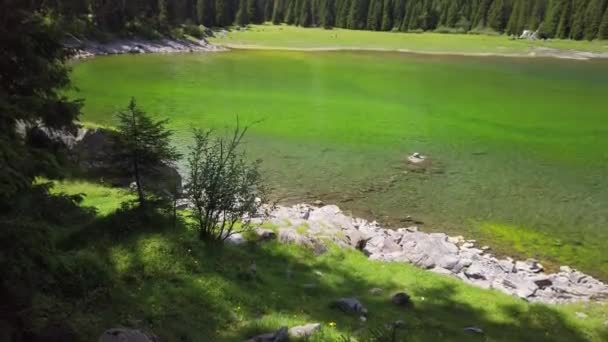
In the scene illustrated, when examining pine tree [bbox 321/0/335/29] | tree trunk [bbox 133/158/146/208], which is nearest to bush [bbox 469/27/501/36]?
pine tree [bbox 321/0/335/29]

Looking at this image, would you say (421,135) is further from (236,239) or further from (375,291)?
(375,291)

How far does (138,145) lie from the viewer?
12867 mm

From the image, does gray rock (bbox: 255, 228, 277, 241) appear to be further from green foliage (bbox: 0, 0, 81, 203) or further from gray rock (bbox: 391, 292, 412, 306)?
green foliage (bbox: 0, 0, 81, 203)

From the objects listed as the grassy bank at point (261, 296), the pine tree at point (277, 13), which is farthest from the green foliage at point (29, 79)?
the pine tree at point (277, 13)

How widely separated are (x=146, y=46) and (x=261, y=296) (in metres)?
82.2

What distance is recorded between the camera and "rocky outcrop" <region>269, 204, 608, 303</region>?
16.6m

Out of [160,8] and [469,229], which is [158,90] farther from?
[160,8]

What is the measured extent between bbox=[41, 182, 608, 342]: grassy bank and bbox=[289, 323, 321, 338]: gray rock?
200 mm

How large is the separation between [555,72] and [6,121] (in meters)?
81.3

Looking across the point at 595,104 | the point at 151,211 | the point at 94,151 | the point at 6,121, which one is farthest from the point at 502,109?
the point at 6,121

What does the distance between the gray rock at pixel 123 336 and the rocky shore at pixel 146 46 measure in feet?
230

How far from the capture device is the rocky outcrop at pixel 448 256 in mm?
16625

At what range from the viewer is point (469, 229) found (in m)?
21.8

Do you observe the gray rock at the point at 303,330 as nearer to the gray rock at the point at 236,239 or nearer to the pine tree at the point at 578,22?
the gray rock at the point at 236,239
